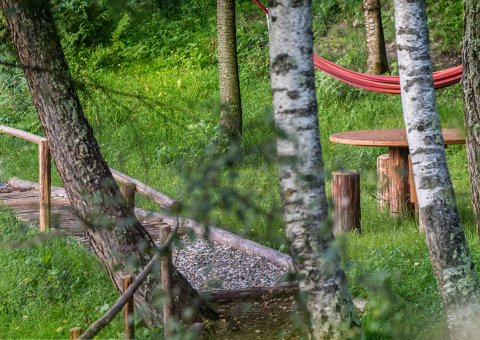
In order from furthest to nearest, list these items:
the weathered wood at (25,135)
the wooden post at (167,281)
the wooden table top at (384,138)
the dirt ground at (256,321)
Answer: the weathered wood at (25,135) < the wooden table top at (384,138) < the dirt ground at (256,321) < the wooden post at (167,281)

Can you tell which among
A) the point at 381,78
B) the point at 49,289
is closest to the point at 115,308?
the point at 49,289

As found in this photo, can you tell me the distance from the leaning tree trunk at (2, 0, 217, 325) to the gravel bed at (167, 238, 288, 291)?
3.18 feet

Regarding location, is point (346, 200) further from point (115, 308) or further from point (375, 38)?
point (375, 38)

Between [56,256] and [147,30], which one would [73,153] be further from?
[147,30]

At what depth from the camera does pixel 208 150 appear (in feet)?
12.2

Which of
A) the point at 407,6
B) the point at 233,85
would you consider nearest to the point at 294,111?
the point at 407,6

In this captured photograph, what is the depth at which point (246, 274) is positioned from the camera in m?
7.31

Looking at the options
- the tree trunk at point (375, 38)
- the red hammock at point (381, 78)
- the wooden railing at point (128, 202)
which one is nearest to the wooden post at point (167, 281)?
the wooden railing at point (128, 202)

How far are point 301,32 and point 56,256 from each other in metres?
4.14

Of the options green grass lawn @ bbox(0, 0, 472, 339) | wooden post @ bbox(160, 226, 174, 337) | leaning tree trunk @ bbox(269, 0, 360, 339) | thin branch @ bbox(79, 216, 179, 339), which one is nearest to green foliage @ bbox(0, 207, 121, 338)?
green grass lawn @ bbox(0, 0, 472, 339)

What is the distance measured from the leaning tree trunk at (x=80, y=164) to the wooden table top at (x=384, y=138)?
3005 mm

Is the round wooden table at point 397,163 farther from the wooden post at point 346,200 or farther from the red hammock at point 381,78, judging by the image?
the red hammock at point 381,78

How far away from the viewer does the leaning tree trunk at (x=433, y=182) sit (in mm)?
5051

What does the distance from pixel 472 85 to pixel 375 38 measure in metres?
7.68
